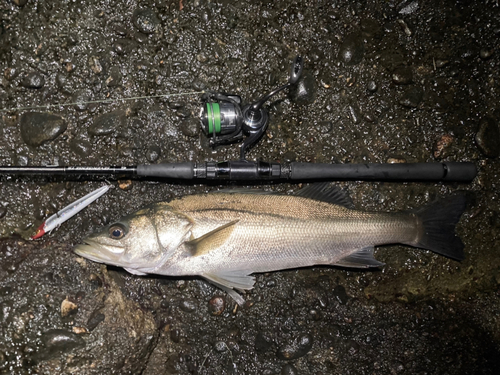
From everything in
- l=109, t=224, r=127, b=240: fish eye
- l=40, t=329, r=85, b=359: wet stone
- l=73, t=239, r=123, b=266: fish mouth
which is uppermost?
l=109, t=224, r=127, b=240: fish eye

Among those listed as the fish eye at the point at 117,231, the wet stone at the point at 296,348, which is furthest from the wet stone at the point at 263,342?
the fish eye at the point at 117,231

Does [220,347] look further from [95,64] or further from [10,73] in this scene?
[10,73]

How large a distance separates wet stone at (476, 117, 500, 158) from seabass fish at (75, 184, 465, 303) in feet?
3.69

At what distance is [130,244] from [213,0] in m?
2.54

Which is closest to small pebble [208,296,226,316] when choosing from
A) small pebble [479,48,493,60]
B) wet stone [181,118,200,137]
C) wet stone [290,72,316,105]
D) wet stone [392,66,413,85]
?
wet stone [181,118,200,137]

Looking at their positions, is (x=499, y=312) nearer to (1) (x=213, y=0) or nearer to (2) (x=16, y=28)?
(1) (x=213, y=0)

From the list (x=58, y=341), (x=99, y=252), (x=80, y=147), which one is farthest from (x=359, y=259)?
(x=80, y=147)

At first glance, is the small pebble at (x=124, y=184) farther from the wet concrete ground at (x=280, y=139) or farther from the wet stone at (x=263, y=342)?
the wet stone at (x=263, y=342)

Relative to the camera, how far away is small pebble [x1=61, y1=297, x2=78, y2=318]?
10.2ft

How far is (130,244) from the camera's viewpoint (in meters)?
3.12

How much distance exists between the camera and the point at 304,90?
12.2 feet

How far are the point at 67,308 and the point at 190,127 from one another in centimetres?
199

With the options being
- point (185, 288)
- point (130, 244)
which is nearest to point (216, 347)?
point (185, 288)

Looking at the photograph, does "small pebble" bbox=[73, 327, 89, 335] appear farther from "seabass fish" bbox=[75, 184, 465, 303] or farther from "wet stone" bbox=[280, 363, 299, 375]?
"wet stone" bbox=[280, 363, 299, 375]
